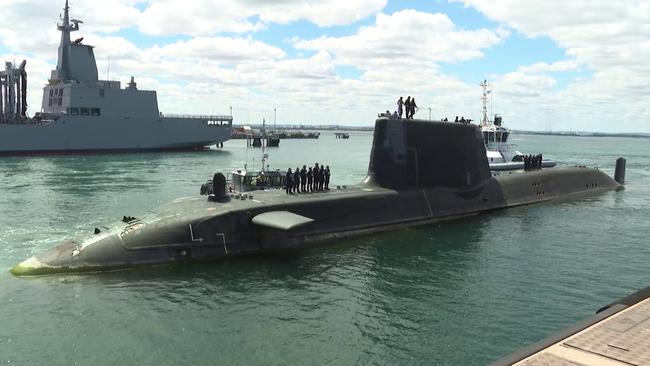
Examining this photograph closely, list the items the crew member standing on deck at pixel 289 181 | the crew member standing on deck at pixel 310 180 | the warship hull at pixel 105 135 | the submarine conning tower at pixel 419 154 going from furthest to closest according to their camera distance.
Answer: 1. the warship hull at pixel 105 135
2. the submarine conning tower at pixel 419 154
3. the crew member standing on deck at pixel 310 180
4. the crew member standing on deck at pixel 289 181

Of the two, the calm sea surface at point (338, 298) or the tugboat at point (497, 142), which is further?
the tugboat at point (497, 142)

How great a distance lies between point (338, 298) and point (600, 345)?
759cm

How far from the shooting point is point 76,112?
215ft

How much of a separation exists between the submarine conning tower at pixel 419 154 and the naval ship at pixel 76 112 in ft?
173

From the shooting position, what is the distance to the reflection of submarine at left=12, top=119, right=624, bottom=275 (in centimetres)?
1630

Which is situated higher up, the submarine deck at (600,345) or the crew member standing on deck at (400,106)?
the crew member standing on deck at (400,106)

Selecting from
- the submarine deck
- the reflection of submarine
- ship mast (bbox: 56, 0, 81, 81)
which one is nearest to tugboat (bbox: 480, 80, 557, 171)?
the reflection of submarine

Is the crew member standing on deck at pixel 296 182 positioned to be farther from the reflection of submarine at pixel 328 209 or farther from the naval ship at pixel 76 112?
the naval ship at pixel 76 112

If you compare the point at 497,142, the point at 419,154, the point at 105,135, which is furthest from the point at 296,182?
the point at 105,135

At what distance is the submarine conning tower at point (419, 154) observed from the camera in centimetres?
2275

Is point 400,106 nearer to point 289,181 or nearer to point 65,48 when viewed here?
point 289,181

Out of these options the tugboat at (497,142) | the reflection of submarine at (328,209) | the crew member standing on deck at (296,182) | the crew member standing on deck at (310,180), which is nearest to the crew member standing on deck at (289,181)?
the crew member standing on deck at (296,182)

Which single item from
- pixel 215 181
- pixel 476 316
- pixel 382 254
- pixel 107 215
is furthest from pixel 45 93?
pixel 476 316

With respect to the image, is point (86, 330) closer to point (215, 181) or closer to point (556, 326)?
point (215, 181)
